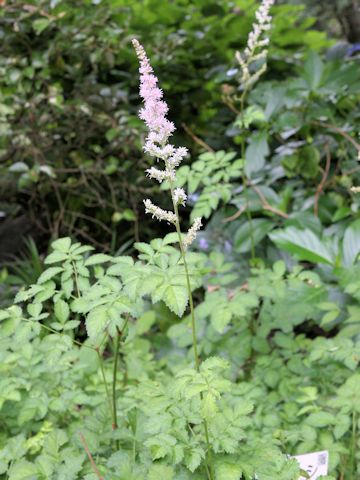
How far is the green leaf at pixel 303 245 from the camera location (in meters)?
1.95

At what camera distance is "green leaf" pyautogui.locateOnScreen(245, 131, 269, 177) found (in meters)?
2.49

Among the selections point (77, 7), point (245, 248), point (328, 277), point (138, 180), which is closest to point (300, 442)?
point (328, 277)

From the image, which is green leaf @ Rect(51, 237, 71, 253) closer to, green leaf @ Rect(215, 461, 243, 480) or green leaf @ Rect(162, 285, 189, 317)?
green leaf @ Rect(162, 285, 189, 317)

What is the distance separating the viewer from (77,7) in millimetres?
2855

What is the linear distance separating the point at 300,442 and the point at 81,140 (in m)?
2.25

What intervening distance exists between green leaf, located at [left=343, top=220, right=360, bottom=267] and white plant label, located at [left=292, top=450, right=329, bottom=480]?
2.88 ft

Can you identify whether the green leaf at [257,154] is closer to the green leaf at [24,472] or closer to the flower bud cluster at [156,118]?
the flower bud cluster at [156,118]

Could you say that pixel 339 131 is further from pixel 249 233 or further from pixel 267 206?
pixel 249 233

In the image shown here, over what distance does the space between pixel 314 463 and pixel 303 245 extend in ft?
3.04

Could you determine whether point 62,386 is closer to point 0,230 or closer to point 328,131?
point 328,131

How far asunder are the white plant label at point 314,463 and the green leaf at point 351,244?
0.88 m

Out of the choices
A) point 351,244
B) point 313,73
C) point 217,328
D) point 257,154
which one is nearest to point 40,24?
point 257,154

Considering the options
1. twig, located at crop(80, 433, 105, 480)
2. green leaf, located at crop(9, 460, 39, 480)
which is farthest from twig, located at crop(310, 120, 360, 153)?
green leaf, located at crop(9, 460, 39, 480)

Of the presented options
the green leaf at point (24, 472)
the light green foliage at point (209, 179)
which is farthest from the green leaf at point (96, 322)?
the light green foliage at point (209, 179)
